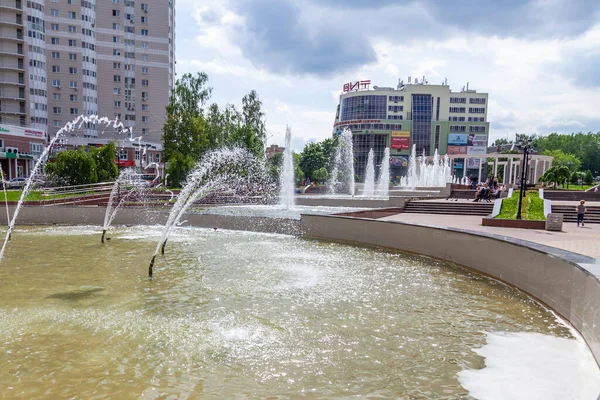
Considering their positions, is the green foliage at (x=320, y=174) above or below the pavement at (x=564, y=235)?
above

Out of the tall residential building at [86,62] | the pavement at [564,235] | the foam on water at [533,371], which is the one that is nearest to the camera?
the foam on water at [533,371]

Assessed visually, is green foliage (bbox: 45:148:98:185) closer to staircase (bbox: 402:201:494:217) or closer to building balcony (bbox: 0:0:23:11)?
staircase (bbox: 402:201:494:217)

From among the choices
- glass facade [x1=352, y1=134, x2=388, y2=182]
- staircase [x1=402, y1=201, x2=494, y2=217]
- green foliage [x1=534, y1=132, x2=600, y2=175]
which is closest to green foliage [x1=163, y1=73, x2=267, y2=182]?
staircase [x1=402, y1=201, x2=494, y2=217]

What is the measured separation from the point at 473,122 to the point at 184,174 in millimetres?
69699

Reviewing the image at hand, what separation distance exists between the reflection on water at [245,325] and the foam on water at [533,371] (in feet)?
0.69

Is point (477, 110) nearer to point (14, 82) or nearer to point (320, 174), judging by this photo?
point (320, 174)

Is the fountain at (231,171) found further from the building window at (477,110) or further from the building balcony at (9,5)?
the building window at (477,110)

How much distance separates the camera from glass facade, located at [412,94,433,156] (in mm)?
80625

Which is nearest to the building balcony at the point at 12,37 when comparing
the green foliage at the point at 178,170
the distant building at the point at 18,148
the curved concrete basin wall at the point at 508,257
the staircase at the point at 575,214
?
the distant building at the point at 18,148

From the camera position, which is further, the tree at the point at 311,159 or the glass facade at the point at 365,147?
the glass facade at the point at 365,147

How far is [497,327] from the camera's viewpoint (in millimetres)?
6125

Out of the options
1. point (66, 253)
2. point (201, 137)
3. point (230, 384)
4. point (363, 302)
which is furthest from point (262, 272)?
point (201, 137)

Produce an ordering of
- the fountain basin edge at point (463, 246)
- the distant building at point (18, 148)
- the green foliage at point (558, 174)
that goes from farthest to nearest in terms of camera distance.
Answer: the distant building at point (18, 148) < the green foliage at point (558, 174) < the fountain basin edge at point (463, 246)

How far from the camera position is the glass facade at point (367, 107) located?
80.9 m
